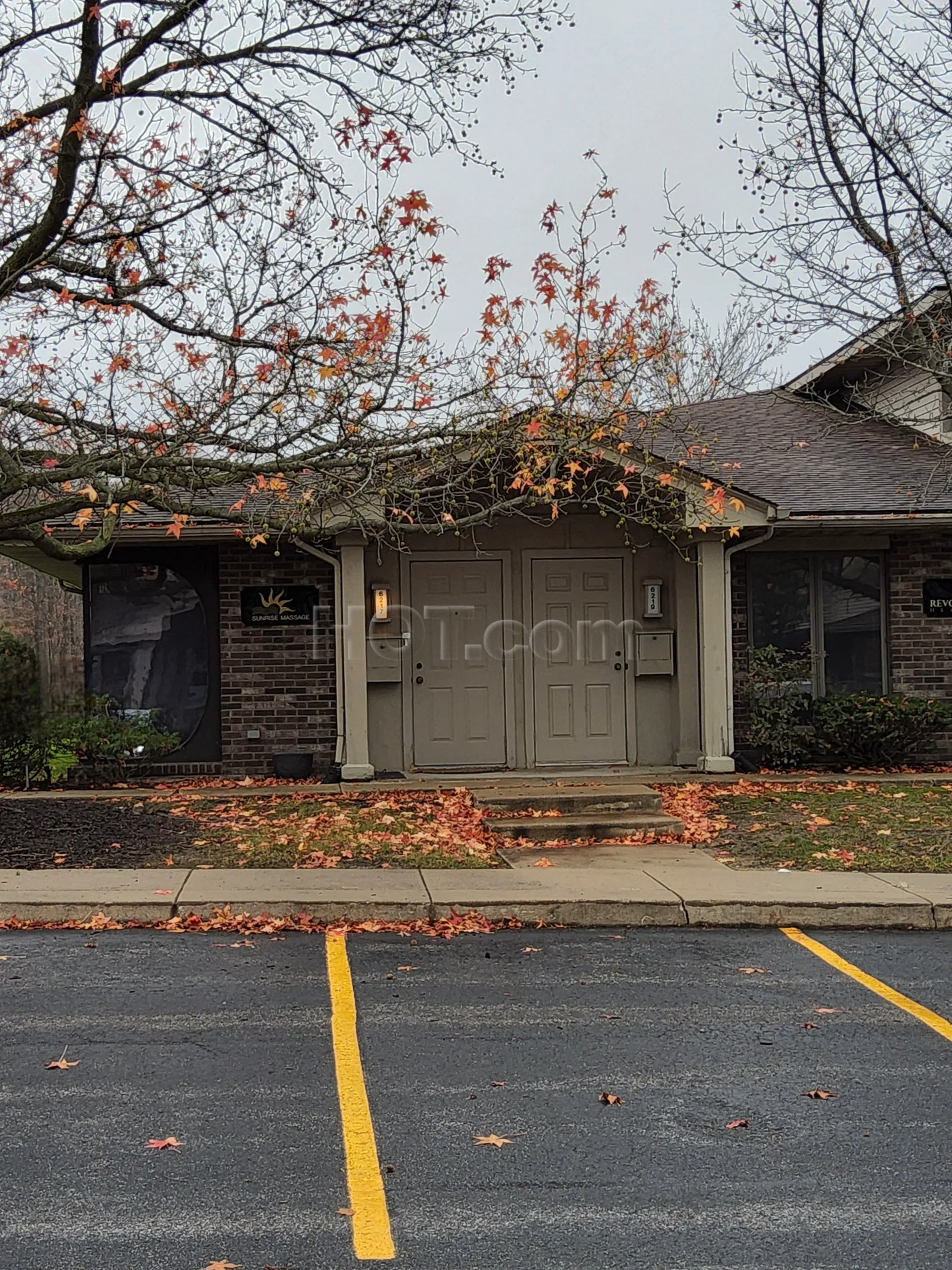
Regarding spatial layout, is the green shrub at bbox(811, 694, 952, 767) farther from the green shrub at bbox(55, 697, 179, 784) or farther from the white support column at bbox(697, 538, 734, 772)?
the green shrub at bbox(55, 697, 179, 784)

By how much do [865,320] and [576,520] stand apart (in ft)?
13.3

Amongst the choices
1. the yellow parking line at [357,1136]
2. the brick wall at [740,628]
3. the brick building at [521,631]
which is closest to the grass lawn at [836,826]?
the brick wall at [740,628]

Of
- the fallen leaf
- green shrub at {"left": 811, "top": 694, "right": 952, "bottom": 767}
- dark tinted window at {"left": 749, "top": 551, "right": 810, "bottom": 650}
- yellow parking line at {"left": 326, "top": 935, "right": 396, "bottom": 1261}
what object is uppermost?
dark tinted window at {"left": 749, "top": 551, "right": 810, "bottom": 650}

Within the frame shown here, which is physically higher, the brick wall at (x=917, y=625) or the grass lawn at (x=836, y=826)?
the brick wall at (x=917, y=625)

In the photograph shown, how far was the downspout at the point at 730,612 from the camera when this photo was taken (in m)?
13.8

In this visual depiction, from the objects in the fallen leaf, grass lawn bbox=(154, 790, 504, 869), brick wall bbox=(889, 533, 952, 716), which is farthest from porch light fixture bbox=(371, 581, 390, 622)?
the fallen leaf

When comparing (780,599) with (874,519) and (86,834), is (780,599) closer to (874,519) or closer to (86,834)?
(874,519)

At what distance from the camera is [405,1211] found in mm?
3947

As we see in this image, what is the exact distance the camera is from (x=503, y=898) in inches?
323

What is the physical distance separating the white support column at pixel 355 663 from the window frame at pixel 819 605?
14.7 ft

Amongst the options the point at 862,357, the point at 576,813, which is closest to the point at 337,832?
the point at 576,813

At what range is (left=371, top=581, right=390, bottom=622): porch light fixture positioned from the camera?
13922 millimetres

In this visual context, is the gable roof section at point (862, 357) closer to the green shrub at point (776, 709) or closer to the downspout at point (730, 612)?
the downspout at point (730, 612)

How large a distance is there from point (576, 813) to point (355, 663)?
3290mm
